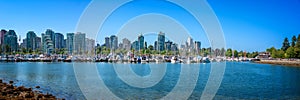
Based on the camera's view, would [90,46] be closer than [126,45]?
No

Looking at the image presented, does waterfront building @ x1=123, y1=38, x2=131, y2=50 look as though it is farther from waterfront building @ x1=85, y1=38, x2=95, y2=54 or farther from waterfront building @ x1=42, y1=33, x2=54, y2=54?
waterfront building @ x1=42, y1=33, x2=54, y2=54

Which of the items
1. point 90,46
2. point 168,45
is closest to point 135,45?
point 168,45

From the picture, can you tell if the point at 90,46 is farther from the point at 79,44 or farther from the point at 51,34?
the point at 51,34

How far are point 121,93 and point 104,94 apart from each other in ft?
5.36

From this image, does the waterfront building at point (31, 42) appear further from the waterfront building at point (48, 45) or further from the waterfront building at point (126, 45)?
the waterfront building at point (126, 45)

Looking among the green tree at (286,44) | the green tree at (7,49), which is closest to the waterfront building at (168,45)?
the green tree at (286,44)

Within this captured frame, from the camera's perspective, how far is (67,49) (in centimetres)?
14612

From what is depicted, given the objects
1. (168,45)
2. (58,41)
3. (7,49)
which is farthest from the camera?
(58,41)

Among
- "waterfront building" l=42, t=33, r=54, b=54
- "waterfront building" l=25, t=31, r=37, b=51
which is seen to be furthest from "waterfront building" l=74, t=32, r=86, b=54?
"waterfront building" l=25, t=31, r=37, b=51

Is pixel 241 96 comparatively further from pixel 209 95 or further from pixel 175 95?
pixel 175 95

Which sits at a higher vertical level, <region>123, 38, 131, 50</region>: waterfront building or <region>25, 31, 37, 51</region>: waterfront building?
<region>25, 31, 37, 51</region>: waterfront building

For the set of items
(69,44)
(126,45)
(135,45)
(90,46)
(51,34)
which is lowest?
(126,45)

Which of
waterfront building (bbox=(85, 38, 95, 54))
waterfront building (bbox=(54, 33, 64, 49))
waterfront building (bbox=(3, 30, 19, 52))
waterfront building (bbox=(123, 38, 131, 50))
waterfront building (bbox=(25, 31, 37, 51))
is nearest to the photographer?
waterfront building (bbox=(123, 38, 131, 50))

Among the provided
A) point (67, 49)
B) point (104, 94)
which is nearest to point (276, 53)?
point (67, 49)
